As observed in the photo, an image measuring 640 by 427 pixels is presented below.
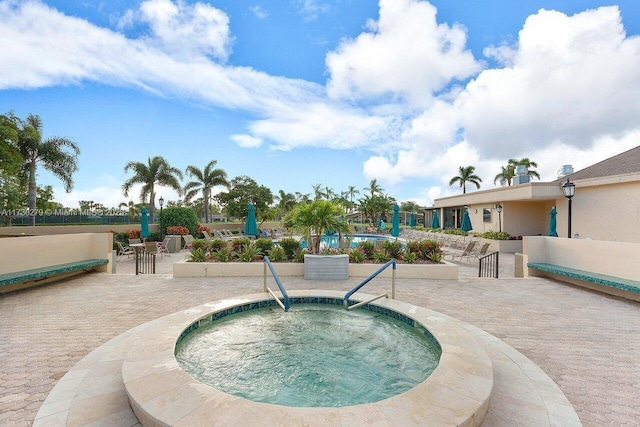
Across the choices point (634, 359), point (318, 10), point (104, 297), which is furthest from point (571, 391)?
point (318, 10)

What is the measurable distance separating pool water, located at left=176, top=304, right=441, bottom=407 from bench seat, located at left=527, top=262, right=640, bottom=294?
546cm

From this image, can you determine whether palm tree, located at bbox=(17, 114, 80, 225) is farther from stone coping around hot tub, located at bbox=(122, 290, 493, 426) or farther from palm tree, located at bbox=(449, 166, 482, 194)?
palm tree, located at bbox=(449, 166, 482, 194)

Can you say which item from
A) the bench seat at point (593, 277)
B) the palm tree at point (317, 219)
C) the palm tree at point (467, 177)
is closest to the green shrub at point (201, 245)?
the palm tree at point (317, 219)

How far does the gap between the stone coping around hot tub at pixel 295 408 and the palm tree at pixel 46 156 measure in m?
24.4

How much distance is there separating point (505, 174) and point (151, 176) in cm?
4114

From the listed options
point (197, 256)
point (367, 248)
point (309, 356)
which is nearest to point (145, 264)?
point (197, 256)

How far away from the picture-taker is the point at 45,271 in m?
7.38

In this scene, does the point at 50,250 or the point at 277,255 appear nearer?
the point at 50,250

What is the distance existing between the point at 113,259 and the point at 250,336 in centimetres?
781

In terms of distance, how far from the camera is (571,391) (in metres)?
3.04

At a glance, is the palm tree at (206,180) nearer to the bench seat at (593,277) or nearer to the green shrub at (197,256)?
the green shrub at (197,256)

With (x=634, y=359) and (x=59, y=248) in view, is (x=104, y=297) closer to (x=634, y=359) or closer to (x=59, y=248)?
(x=59, y=248)

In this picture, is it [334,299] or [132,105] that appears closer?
[334,299]

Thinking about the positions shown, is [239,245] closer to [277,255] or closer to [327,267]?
[277,255]
